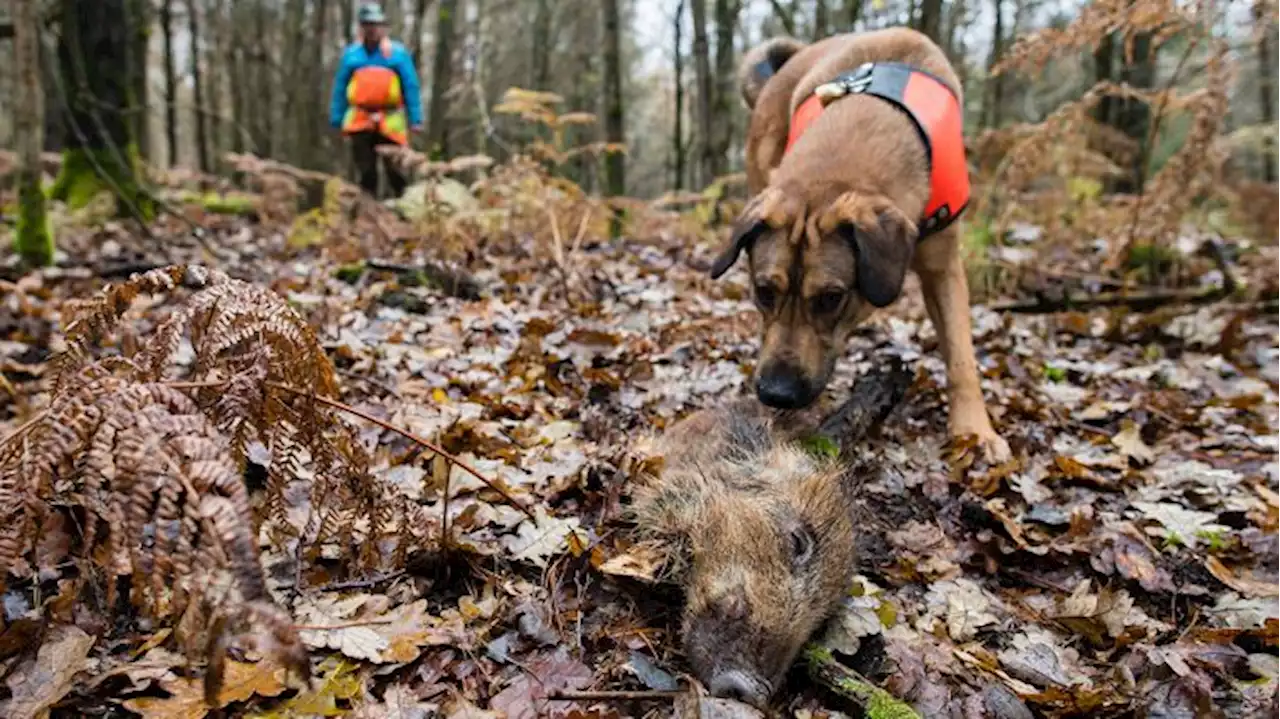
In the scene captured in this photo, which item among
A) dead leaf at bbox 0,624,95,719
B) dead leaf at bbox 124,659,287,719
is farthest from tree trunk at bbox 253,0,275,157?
dead leaf at bbox 124,659,287,719

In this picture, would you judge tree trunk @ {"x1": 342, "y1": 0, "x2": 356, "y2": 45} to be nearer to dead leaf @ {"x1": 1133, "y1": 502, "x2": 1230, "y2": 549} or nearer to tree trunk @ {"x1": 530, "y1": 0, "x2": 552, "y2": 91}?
tree trunk @ {"x1": 530, "y1": 0, "x2": 552, "y2": 91}

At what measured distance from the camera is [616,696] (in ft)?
6.47

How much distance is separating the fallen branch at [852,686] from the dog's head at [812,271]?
1682mm

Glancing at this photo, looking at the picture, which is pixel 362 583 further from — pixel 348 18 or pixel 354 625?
pixel 348 18

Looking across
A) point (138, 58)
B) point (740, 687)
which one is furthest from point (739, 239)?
point (138, 58)

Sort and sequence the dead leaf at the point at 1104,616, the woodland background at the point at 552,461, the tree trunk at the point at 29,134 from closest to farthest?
the woodland background at the point at 552,461
the dead leaf at the point at 1104,616
the tree trunk at the point at 29,134

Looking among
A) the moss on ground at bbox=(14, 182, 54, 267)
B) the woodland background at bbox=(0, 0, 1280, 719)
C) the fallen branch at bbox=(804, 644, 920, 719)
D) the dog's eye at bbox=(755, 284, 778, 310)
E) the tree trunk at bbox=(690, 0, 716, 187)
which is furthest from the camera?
the tree trunk at bbox=(690, 0, 716, 187)

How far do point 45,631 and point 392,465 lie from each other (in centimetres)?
134

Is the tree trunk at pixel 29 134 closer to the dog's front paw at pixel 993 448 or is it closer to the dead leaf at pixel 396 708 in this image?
the dead leaf at pixel 396 708

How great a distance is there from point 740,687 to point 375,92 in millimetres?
10872

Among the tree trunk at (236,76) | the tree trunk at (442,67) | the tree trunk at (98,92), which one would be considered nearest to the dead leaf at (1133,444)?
the tree trunk at (98,92)

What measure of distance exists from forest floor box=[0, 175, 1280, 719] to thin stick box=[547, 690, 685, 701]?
17 mm

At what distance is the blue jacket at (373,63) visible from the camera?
11344mm

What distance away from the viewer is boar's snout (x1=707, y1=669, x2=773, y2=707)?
1.88m
